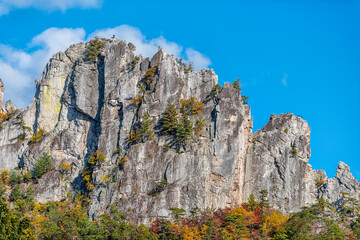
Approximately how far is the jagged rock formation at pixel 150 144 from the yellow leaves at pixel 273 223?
605 centimetres

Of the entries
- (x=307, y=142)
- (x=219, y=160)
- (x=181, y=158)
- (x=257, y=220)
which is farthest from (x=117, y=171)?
(x=307, y=142)

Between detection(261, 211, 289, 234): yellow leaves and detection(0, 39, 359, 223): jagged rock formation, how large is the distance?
605cm

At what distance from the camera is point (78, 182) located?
79.6 metres

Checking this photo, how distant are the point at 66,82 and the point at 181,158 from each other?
2714 cm

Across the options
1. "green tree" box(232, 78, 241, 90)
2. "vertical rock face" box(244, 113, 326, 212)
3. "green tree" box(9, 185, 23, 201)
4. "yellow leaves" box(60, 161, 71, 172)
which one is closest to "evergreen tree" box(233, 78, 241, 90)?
"green tree" box(232, 78, 241, 90)

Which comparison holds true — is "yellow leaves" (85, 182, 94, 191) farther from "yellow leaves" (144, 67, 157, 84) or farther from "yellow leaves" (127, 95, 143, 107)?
"yellow leaves" (144, 67, 157, 84)

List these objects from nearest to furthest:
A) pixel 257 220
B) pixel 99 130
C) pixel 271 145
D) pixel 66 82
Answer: pixel 257 220 < pixel 271 145 < pixel 99 130 < pixel 66 82

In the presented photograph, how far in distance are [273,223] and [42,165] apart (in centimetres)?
3460

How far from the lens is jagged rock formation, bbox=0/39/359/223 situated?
71.7 metres

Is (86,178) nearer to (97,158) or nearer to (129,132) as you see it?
(97,158)

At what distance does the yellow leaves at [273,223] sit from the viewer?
65.2 meters

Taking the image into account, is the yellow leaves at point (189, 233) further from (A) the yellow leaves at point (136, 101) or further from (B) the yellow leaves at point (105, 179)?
(A) the yellow leaves at point (136, 101)

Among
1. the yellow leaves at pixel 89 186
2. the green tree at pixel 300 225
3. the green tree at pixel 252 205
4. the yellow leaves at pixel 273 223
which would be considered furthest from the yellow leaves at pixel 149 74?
the green tree at pixel 300 225

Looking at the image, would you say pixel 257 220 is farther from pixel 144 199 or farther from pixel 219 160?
pixel 144 199
